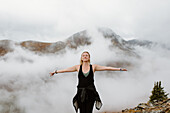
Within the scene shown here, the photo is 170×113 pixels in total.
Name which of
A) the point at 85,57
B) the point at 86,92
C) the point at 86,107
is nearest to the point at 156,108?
the point at 86,107

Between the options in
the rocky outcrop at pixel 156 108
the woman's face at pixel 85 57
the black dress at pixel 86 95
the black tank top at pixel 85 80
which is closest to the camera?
the black dress at pixel 86 95

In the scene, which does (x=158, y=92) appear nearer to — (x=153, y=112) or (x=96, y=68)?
(x=153, y=112)

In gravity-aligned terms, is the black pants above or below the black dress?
below

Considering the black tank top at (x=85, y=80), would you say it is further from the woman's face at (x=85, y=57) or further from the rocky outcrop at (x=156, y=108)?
the rocky outcrop at (x=156, y=108)

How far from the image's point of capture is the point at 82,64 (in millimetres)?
7305

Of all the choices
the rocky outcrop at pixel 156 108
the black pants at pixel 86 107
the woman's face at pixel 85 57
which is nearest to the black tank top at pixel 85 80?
the woman's face at pixel 85 57

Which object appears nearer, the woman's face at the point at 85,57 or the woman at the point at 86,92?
the woman at the point at 86,92

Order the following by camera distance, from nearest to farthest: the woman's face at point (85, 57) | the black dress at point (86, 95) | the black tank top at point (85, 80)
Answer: the black dress at point (86, 95) → the black tank top at point (85, 80) → the woman's face at point (85, 57)

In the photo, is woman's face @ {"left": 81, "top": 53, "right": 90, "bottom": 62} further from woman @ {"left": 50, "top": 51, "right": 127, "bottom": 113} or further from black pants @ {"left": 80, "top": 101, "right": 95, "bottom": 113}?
black pants @ {"left": 80, "top": 101, "right": 95, "bottom": 113}

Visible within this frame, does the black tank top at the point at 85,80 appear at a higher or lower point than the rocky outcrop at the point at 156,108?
higher

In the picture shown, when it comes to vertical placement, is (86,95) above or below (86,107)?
above

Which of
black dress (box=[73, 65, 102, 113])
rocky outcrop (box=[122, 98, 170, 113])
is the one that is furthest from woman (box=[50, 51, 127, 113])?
rocky outcrop (box=[122, 98, 170, 113])

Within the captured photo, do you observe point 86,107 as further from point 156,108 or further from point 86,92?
point 156,108

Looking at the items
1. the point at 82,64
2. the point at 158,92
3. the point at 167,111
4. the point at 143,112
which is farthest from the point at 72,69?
the point at 158,92
